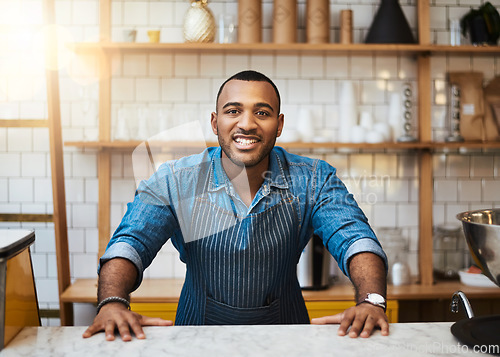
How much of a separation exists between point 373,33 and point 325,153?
782mm

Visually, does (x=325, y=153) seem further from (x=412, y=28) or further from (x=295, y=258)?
(x=295, y=258)

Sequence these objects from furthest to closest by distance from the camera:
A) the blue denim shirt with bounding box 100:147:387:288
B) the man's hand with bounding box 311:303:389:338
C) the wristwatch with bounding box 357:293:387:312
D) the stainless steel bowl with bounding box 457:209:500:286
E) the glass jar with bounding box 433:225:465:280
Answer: the glass jar with bounding box 433:225:465:280 → the blue denim shirt with bounding box 100:147:387:288 → the wristwatch with bounding box 357:293:387:312 → the man's hand with bounding box 311:303:389:338 → the stainless steel bowl with bounding box 457:209:500:286

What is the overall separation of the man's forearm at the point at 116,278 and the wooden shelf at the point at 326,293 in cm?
143

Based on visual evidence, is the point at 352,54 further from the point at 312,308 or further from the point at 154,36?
the point at 312,308

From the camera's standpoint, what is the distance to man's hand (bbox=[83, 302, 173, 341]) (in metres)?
1.09

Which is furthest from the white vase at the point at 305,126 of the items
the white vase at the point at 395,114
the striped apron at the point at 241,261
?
the striped apron at the point at 241,261

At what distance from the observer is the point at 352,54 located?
10.5 ft

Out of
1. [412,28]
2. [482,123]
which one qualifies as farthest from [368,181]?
[412,28]

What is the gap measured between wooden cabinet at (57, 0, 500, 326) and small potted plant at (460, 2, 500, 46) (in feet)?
0.32

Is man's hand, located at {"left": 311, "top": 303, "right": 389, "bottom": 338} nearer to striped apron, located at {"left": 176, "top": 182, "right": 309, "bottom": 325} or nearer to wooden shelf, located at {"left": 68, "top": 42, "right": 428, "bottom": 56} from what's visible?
striped apron, located at {"left": 176, "top": 182, "right": 309, "bottom": 325}

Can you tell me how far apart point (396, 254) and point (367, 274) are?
174 cm

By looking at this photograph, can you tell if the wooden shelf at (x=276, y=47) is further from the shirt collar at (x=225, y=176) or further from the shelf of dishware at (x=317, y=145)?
the shirt collar at (x=225, y=176)

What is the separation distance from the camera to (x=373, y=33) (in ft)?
9.91

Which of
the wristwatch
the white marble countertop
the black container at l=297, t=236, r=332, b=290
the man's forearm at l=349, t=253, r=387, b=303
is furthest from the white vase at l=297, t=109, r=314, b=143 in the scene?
the white marble countertop
